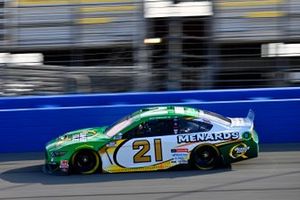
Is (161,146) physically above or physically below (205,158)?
above

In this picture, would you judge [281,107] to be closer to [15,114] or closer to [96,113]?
[96,113]

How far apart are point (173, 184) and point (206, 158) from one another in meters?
1.08

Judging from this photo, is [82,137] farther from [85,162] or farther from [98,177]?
[98,177]

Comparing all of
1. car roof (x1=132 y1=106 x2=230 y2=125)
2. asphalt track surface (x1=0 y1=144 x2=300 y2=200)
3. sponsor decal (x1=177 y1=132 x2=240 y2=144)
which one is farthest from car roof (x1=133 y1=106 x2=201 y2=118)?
asphalt track surface (x1=0 y1=144 x2=300 y2=200)

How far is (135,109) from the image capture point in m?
12.2

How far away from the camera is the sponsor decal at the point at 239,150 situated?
1003 cm

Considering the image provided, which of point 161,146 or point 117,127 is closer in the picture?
point 161,146

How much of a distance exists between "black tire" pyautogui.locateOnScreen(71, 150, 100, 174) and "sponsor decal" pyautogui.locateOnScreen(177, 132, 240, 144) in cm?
141

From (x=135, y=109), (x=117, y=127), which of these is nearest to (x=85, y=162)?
(x=117, y=127)

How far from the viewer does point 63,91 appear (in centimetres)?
1380

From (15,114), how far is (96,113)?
162 cm

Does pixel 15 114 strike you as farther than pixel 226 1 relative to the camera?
No

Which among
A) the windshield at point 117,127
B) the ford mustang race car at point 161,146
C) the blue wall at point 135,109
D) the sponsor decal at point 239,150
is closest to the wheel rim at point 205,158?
the ford mustang race car at point 161,146

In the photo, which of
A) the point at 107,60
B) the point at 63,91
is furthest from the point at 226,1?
the point at 63,91
